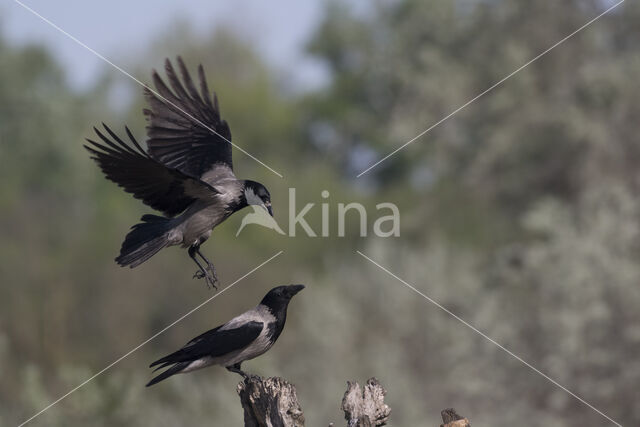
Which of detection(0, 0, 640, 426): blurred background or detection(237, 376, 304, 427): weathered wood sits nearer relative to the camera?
detection(237, 376, 304, 427): weathered wood

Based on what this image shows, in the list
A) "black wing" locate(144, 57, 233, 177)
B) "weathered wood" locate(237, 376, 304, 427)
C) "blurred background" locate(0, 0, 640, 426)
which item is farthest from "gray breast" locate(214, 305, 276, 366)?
"blurred background" locate(0, 0, 640, 426)

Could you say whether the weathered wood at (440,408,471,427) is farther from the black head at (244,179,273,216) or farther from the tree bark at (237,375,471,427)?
the black head at (244,179,273,216)

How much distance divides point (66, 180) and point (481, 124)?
61.2 feet

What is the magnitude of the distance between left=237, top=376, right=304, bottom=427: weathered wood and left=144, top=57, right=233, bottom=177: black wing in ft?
4.48

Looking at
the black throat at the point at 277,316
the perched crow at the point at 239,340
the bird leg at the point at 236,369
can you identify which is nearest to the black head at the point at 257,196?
the perched crow at the point at 239,340

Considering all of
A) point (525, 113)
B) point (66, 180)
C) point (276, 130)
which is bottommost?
point (66, 180)

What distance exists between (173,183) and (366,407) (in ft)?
6.03

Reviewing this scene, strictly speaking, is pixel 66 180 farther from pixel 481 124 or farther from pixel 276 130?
pixel 481 124

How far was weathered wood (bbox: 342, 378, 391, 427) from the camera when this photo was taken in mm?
6961

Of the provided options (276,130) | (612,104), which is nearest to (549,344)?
(612,104)

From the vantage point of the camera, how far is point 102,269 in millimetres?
27938

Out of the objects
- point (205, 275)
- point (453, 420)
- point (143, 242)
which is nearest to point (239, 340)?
point (205, 275)

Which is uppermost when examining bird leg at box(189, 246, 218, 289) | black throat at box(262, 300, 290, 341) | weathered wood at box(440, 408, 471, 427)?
weathered wood at box(440, 408, 471, 427)

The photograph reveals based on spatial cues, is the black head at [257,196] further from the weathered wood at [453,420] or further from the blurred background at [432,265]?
the blurred background at [432,265]
